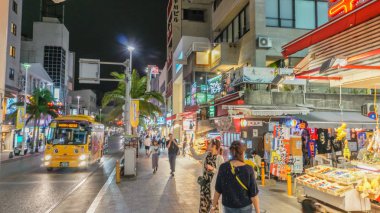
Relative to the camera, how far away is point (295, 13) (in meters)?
23.5

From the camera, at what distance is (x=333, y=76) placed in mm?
9320

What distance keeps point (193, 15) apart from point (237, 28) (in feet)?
74.9

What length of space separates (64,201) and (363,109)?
1009 cm

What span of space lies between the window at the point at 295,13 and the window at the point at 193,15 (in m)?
26.5

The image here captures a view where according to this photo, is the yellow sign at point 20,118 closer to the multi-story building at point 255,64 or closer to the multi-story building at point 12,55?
the multi-story building at point 12,55

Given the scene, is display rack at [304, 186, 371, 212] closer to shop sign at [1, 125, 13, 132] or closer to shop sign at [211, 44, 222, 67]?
shop sign at [211, 44, 222, 67]

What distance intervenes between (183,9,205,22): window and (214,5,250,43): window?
17.6 meters

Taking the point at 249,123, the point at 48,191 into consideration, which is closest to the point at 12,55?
the point at 48,191

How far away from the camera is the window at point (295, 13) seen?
904 inches

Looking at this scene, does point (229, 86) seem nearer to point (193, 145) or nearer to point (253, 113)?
point (253, 113)

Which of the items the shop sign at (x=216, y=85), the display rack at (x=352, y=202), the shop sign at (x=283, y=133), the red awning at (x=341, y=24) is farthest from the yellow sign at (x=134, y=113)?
the display rack at (x=352, y=202)

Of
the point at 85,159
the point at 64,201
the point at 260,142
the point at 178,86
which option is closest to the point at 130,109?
the point at 85,159

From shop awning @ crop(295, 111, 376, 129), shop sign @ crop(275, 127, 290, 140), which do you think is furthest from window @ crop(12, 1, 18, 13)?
shop sign @ crop(275, 127, 290, 140)

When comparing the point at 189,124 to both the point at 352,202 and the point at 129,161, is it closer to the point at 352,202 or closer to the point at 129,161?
the point at 129,161
